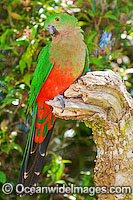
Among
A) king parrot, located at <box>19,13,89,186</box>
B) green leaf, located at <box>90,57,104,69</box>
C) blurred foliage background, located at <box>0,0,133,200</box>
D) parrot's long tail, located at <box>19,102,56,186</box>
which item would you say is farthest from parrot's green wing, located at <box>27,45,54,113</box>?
green leaf, located at <box>90,57,104,69</box>

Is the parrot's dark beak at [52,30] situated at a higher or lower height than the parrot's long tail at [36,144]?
higher

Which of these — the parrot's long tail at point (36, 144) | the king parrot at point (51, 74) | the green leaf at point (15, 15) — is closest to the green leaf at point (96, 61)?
the king parrot at point (51, 74)

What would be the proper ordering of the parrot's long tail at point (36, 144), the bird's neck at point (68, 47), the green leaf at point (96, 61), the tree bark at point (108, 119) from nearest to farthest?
the tree bark at point (108, 119)
the bird's neck at point (68, 47)
the parrot's long tail at point (36, 144)
the green leaf at point (96, 61)

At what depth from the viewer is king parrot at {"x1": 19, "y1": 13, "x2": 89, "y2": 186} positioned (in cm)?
223

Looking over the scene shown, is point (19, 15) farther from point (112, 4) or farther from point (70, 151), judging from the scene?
point (70, 151)

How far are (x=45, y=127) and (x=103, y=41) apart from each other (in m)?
0.90

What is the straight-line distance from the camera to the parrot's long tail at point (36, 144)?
7.89 ft

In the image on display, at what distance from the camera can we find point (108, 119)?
6.10 ft

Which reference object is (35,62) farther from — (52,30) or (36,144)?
(36,144)

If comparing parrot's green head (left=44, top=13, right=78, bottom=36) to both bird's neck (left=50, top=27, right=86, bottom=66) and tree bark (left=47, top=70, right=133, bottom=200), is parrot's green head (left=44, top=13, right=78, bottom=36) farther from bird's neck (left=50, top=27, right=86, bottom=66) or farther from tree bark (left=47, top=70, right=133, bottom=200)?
tree bark (left=47, top=70, right=133, bottom=200)

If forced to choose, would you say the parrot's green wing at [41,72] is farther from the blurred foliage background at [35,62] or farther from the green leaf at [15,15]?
the green leaf at [15,15]

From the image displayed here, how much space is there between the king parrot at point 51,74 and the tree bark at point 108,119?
38 cm

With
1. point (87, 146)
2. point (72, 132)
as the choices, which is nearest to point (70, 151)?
point (87, 146)

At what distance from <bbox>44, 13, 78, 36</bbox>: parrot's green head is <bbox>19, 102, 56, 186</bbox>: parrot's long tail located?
0.57 meters
